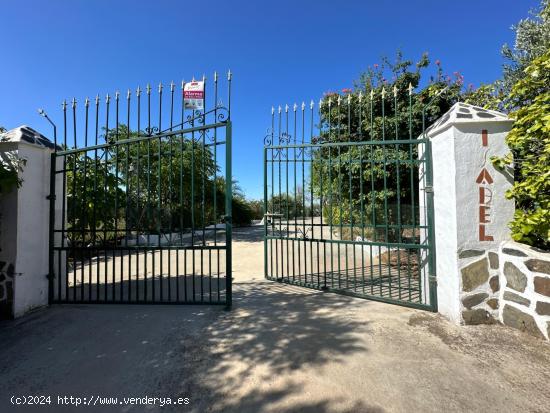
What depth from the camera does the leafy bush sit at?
2879 millimetres

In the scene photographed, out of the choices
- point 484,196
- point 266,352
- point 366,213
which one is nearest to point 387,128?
point 366,213

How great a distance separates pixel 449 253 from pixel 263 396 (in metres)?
2.81

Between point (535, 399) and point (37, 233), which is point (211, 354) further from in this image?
point (37, 233)

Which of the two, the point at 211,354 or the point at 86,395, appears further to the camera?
the point at 211,354

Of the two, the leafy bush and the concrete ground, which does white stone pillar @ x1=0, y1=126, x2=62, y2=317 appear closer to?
the concrete ground

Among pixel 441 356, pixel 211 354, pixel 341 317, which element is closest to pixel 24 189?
pixel 211 354

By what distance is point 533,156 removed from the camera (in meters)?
3.10

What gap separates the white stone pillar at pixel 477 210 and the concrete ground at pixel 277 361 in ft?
1.30

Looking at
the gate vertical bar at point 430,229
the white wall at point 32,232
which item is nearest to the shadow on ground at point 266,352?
the gate vertical bar at point 430,229

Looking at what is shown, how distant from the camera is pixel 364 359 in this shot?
2668 millimetres

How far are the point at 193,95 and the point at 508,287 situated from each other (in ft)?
15.8

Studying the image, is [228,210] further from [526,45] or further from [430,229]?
[526,45]

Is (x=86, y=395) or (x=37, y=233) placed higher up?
(x=37, y=233)

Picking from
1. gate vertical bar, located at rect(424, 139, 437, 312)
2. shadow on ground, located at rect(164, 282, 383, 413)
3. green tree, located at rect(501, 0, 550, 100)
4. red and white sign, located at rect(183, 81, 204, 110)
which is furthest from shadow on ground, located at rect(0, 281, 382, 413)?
green tree, located at rect(501, 0, 550, 100)
